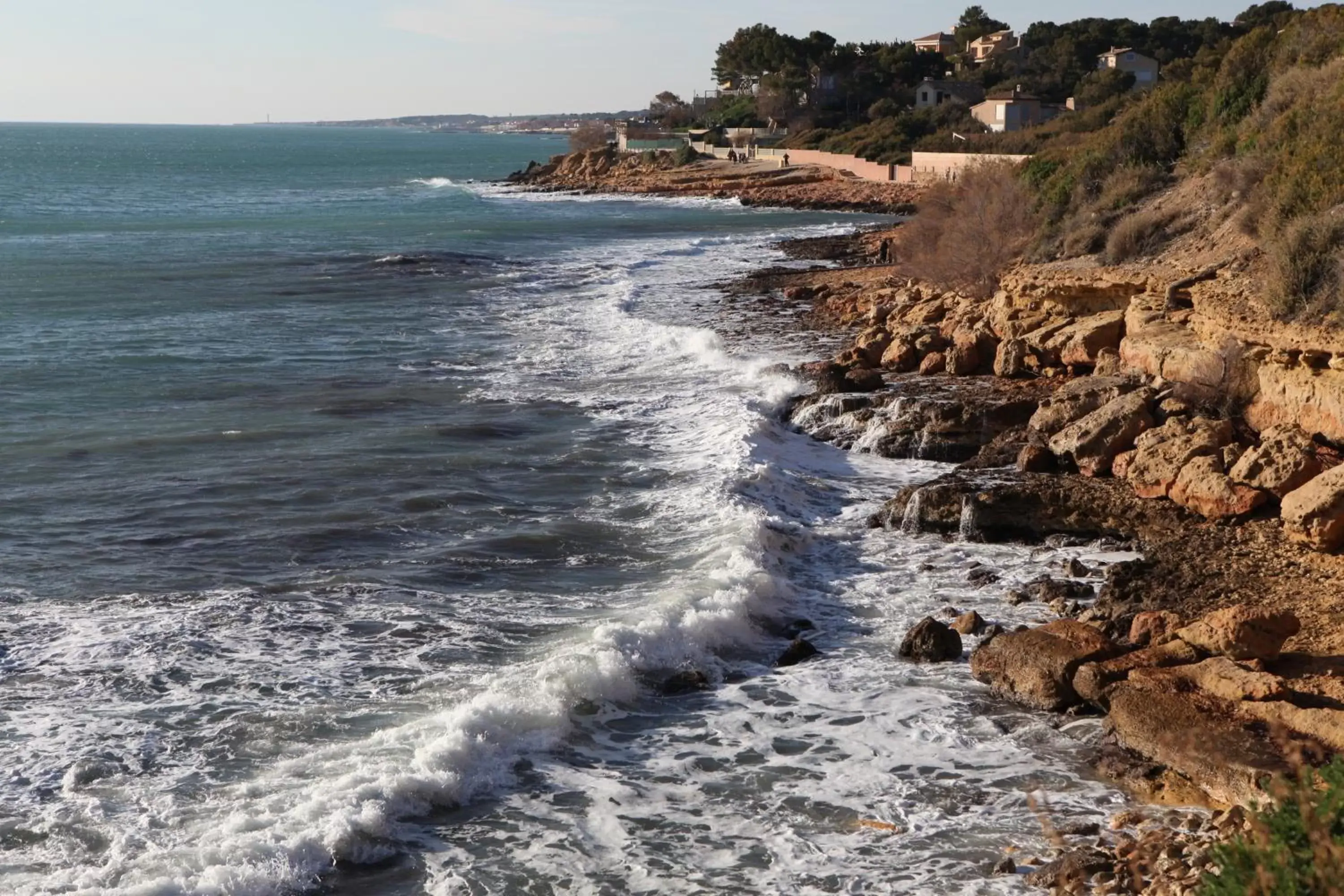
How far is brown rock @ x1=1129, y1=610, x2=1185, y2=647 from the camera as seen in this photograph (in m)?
11.3

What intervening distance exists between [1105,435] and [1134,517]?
177 centimetres

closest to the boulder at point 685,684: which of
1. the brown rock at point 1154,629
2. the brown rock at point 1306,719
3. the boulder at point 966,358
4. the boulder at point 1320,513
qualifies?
the brown rock at point 1154,629

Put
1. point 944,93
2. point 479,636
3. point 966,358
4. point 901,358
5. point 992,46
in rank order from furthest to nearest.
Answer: point 992,46 → point 944,93 → point 901,358 → point 966,358 → point 479,636

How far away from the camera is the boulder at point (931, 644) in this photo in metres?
12.1

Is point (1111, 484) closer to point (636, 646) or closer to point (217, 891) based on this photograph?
point (636, 646)

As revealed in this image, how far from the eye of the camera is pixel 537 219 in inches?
2510

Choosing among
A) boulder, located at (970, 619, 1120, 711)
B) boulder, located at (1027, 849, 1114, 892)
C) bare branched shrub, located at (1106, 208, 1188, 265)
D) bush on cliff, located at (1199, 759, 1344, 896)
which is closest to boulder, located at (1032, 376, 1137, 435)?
bare branched shrub, located at (1106, 208, 1188, 265)

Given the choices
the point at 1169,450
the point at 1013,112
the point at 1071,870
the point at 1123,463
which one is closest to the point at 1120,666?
the point at 1071,870

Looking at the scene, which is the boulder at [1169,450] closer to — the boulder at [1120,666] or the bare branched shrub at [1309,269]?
the bare branched shrub at [1309,269]

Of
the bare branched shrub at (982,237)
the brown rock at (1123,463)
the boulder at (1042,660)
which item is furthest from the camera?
the bare branched shrub at (982,237)

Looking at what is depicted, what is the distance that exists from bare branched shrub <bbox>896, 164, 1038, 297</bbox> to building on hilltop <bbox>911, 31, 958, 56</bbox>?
275 feet

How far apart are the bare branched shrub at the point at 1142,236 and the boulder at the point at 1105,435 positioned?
249 inches

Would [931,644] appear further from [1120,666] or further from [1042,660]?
[1120,666]

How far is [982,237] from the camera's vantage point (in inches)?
1066
